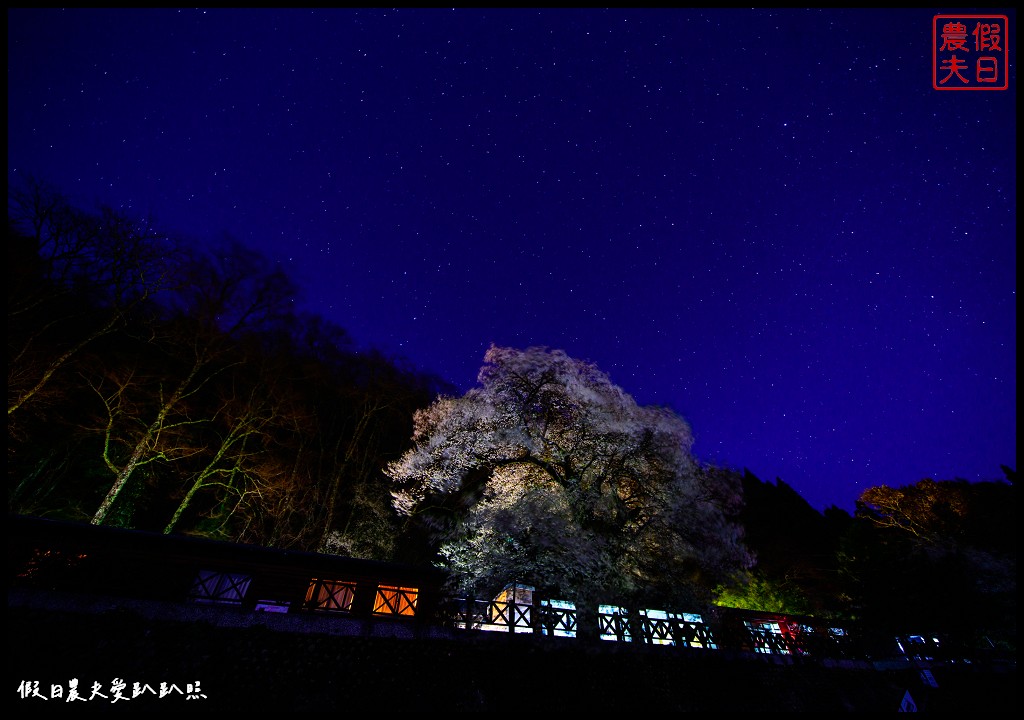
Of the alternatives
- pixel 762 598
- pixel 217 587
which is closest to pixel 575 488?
pixel 217 587

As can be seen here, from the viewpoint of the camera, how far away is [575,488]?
1563cm

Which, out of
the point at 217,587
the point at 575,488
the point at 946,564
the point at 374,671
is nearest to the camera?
the point at 374,671

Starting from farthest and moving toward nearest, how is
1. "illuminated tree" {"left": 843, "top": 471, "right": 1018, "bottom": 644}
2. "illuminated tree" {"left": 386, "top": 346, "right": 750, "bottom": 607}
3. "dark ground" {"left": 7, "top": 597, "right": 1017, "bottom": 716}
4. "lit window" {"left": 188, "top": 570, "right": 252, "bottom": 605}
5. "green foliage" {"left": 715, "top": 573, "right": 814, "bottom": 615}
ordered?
"green foliage" {"left": 715, "top": 573, "right": 814, "bottom": 615}, "illuminated tree" {"left": 843, "top": 471, "right": 1018, "bottom": 644}, "illuminated tree" {"left": 386, "top": 346, "right": 750, "bottom": 607}, "lit window" {"left": 188, "top": 570, "right": 252, "bottom": 605}, "dark ground" {"left": 7, "top": 597, "right": 1017, "bottom": 716}

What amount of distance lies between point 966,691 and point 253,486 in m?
36.2

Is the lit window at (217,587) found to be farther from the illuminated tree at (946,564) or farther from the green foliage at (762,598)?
the illuminated tree at (946,564)

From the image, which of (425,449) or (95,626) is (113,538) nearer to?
(95,626)

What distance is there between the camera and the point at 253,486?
2092 cm

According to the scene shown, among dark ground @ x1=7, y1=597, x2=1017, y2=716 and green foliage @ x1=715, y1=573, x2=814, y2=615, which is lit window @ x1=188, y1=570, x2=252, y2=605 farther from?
green foliage @ x1=715, y1=573, x2=814, y2=615

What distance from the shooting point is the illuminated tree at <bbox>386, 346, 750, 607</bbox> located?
14.3 m

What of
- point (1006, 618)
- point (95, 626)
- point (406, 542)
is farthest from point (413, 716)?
point (1006, 618)

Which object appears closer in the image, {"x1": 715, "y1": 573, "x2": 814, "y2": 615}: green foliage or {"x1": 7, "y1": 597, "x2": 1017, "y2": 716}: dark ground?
{"x1": 7, "y1": 597, "x2": 1017, "y2": 716}: dark ground

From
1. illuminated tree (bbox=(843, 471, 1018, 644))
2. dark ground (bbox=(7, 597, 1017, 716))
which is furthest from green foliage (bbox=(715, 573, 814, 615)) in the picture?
dark ground (bbox=(7, 597, 1017, 716))

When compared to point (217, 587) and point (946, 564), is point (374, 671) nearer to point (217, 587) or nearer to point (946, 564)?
point (217, 587)

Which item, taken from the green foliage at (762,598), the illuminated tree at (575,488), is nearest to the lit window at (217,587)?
the illuminated tree at (575,488)
